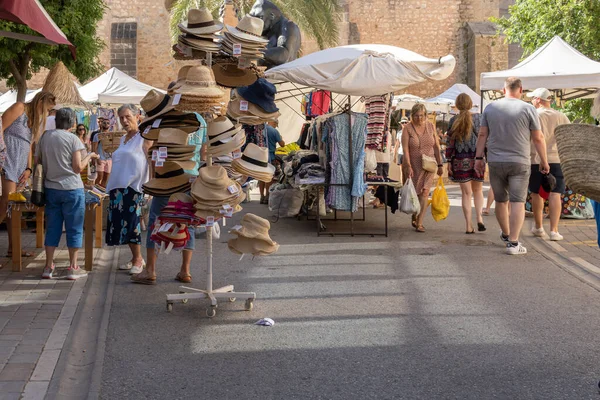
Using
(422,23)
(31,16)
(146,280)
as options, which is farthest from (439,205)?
(422,23)

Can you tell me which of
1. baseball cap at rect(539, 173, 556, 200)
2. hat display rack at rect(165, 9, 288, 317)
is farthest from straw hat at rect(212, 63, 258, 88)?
baseball cap at rect(539, 173, 556, 200)

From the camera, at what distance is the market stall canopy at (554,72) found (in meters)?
13.6

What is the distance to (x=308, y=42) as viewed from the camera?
36406 mm

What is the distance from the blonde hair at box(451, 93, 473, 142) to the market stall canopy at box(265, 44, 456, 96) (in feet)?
1.74

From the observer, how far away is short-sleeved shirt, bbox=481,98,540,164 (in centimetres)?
1026

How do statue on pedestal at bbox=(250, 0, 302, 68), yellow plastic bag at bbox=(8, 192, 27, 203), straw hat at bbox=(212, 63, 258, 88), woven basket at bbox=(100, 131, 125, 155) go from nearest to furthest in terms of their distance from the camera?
1. straw hat at bbox=(212, 63, 258, 88)
2. yellow plastic bag at bbox=(8, 192, 27, 203)
3. woven basket at bbox=(100, 131, 125, 155)
4. statue on pedestal at bbox=(250, 0, 302, 68)

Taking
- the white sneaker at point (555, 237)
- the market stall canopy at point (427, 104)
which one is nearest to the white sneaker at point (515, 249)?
the white sneaker at point (555, 237)

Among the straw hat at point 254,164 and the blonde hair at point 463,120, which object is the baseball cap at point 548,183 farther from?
the straw hat at point 254,164

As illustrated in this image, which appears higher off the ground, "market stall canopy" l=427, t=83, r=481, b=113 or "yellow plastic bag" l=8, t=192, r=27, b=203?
"market stall canopy" l=427, t=83, r=481, b=113

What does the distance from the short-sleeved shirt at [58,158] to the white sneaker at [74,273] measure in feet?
2.65

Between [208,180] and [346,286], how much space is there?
78.6 inches

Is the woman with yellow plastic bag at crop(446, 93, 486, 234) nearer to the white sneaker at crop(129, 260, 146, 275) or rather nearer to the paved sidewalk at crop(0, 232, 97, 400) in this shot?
the white sneaker at crop(129, 260, 146, 275)

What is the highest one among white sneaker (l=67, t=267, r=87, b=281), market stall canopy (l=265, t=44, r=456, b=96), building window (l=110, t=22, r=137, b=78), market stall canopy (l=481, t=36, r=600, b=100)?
building window (l=110, t=22, r=137, b=78)

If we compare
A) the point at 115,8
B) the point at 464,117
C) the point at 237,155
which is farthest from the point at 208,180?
the point at 115,8
